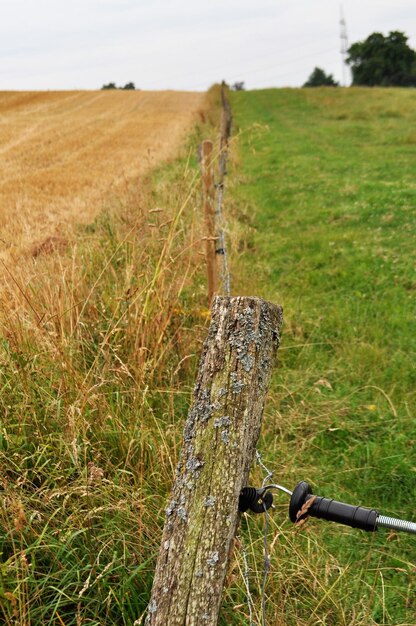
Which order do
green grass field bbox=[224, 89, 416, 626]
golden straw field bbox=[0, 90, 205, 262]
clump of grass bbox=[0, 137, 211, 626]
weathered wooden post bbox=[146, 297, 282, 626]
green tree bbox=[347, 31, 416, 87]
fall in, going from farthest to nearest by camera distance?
green tree bbox=[347, 31, 416, 87] < golden straw field bbox=[0, 90, 205, 262] < green grass field bbox=[224, 89, 416, 626] < clump of grass bbox=[0, 137, 211, 626] < weathered wooden post bbox=[146, 297, 282, 626]

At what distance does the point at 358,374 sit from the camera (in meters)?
4.80

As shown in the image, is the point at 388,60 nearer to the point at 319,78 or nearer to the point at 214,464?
the point at 319,78

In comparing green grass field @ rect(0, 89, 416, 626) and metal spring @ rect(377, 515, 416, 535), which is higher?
metal spring @ rect(377, 515, 416, 535)

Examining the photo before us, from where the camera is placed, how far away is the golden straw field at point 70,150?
8398mm

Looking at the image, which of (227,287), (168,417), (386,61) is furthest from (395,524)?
(386,61)

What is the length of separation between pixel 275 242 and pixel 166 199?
1817mm

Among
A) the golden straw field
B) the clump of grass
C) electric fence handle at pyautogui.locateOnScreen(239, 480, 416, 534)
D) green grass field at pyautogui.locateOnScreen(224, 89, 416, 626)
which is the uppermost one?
the golden straw field

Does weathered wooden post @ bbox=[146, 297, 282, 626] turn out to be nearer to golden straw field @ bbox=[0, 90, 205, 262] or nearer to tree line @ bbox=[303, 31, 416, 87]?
golden straw field @ bbox=[0, 90, 205, 262]

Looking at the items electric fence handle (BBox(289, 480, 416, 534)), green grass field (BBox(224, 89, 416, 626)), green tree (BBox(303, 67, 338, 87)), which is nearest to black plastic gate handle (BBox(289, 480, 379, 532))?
electric fence handle (BBox(289, 480, 416, 534))

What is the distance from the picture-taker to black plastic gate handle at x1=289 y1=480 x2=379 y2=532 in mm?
1672

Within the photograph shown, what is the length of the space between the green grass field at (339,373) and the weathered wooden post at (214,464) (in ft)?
2.23

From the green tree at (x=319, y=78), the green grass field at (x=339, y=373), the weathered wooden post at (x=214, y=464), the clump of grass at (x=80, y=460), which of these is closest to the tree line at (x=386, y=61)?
the green tree at (x=319, y=78)

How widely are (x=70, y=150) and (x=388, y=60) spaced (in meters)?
59.3

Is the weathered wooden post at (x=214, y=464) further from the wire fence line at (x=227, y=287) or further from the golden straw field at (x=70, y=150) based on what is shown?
the golden straw field at (x=70, y=150)
